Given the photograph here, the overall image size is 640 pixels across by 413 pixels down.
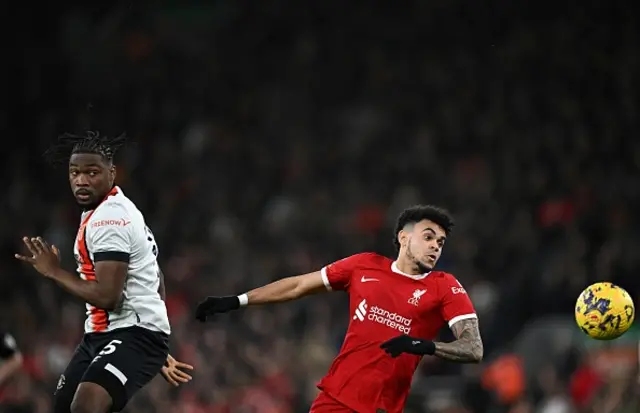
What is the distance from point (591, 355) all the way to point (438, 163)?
481 cm

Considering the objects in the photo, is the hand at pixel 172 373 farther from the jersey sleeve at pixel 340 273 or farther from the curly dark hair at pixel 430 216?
the curly dark hair at pixel 430 216

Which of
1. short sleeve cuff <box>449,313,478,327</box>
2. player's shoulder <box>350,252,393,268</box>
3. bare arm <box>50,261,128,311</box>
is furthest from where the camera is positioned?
player's shoulder <box>350,252,393,268</box>

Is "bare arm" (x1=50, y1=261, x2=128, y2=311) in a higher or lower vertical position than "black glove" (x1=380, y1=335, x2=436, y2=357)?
higher

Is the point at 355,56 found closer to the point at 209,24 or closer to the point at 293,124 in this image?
the point at 293,124

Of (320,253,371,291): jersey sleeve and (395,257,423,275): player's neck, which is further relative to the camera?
(320,253,371,291): jersey sleeve

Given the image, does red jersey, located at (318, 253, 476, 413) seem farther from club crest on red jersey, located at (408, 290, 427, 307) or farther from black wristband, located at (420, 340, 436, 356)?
black wristband, located at (420, 340, 436, 356)

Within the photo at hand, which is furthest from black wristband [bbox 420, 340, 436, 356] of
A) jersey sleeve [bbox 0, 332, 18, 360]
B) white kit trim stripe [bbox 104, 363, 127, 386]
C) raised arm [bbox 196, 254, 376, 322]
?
jersey sleeve [bbox 0, 332, 18, 360]

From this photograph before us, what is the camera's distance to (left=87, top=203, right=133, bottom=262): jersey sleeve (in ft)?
21.8

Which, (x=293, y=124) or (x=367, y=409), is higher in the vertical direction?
(x=293, y=124)

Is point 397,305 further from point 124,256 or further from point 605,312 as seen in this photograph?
point 124,256

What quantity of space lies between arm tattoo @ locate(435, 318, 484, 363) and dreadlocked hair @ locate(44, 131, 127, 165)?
2131 mm

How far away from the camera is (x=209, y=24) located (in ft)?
70.7

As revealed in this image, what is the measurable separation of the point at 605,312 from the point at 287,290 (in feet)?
6.78

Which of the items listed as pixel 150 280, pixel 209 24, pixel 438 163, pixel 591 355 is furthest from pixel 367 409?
pixel 209 24
